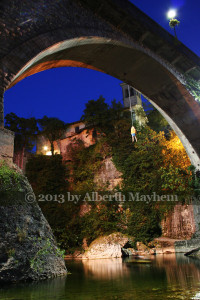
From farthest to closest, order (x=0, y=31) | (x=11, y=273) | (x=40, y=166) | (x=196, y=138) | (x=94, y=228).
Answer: (x=40, y=166), (x=94, y=228), (x=196, y=138), (x=0, y=31), (x=11, y=273)

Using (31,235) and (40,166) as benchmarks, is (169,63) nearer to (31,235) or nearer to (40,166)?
(31,235)

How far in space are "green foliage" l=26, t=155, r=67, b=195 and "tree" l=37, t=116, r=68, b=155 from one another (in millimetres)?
6555

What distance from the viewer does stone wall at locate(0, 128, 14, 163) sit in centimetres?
394

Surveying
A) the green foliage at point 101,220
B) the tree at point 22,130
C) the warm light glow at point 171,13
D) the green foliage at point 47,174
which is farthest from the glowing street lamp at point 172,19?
the tree at point 22,130

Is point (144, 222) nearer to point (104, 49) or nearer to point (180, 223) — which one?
point (180, 223)

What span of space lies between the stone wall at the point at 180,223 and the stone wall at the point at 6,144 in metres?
10.8

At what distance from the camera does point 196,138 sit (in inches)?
353

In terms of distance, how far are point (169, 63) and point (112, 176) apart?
32.3 ft

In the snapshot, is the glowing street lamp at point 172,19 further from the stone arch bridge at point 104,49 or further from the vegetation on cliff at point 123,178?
the vegetation on cliff at point 123,178

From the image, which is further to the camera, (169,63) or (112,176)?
(112,176)

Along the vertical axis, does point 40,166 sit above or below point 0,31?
above

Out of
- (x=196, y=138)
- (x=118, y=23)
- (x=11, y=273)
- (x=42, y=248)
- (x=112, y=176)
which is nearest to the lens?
(x=11, y=273)

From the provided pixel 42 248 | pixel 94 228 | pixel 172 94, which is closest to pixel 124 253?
pixel 94 228

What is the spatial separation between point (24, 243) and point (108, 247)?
7909 millimetres
